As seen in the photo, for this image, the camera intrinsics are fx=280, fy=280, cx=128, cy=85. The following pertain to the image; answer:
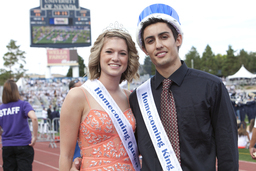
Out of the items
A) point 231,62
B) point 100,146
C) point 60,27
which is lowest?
point 100,146

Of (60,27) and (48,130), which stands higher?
(60,27)

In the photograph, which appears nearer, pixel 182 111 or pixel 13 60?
pixel 182 111

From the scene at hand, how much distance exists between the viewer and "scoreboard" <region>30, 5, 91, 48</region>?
27.1 meters

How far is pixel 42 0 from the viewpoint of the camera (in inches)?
1086

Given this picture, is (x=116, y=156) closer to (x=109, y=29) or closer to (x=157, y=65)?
(x=157, y=65)

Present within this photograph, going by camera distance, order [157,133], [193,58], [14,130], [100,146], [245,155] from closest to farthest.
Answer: [157,133]
[100,146]
[14,130]
[245,155]
[193,58]

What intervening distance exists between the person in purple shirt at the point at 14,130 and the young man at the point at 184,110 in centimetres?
A: 268

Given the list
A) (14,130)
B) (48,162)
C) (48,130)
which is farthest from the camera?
(48,130)

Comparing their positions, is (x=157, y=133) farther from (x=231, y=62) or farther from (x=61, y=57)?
(x=231, y=62)

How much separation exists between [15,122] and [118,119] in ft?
8.08

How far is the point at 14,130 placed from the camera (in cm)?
396

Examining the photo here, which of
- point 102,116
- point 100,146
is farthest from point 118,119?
point 100,146

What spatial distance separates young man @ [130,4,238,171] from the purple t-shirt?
2671mm

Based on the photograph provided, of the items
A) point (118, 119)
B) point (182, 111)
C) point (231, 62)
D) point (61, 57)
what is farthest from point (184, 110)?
point (231, 62)
